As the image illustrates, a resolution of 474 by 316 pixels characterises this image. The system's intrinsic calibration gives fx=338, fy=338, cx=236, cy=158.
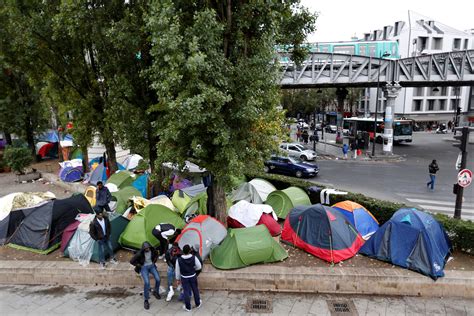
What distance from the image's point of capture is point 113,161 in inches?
667

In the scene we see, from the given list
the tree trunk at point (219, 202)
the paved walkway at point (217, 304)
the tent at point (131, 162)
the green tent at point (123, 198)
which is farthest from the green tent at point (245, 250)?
the tent at point (131, 162)

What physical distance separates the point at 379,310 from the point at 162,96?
6785 millimetres

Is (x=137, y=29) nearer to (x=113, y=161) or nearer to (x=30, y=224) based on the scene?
(x=30, y=224)

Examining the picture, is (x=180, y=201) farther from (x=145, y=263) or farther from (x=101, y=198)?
(x=145, y=263)

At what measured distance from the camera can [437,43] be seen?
2232 inches

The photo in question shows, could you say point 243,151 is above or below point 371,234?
above

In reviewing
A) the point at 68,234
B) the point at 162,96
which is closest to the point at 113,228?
the point at 68,234

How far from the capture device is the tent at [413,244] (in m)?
8.01

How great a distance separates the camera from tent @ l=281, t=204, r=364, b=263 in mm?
8781

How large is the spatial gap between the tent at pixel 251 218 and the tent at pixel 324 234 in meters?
0.85

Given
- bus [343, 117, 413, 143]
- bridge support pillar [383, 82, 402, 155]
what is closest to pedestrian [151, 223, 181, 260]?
bridge support pillar [383, 82, 402, 155]

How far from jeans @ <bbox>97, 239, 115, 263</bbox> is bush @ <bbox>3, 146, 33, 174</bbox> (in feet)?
47.5

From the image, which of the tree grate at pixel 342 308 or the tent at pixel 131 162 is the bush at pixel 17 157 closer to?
the tent at pixel 131 162

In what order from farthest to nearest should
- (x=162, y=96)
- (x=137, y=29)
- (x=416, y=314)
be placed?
(x=137, y=29), (x=162, y=96), (x=416, y=314)
